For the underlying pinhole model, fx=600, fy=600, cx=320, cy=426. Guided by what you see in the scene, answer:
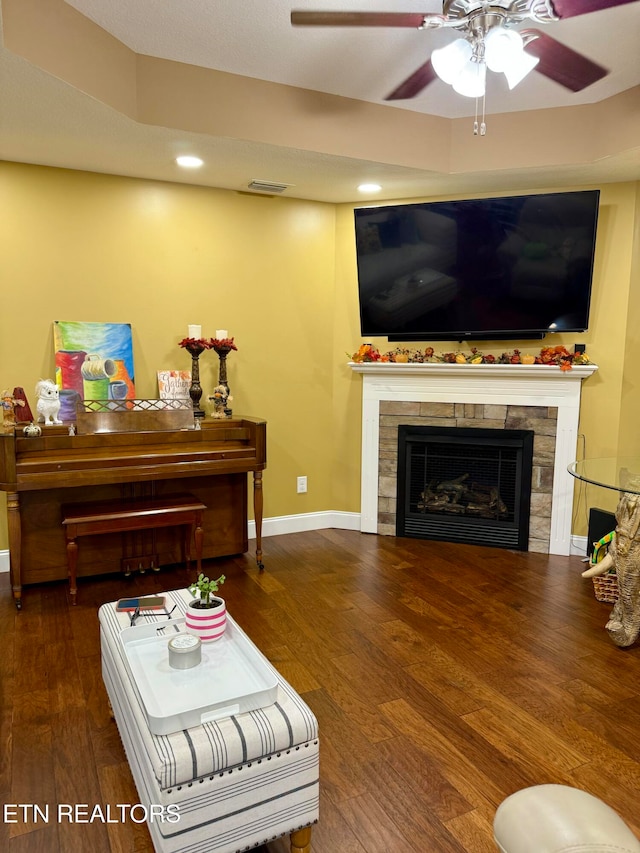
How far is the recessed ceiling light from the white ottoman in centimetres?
292

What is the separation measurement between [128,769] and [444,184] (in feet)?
12.1

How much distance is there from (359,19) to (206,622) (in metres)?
2.03

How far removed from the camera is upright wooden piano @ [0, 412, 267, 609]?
3.18 meters

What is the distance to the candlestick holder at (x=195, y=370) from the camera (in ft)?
12.8

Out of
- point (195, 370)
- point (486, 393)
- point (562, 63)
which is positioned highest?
point (562, 63)

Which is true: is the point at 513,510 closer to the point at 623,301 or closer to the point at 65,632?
the point at 623,301

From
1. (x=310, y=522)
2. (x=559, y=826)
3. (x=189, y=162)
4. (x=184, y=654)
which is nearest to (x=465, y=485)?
(x=310, y=522)

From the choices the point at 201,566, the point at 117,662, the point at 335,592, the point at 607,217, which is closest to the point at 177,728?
the point at 117,662

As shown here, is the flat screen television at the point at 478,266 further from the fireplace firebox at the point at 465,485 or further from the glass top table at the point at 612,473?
the glass top table at the point at 612,473

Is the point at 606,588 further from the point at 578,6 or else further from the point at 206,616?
the point at 578,6

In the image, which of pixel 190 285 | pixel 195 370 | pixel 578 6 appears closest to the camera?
pixel 578 6

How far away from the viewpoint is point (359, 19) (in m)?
1.98

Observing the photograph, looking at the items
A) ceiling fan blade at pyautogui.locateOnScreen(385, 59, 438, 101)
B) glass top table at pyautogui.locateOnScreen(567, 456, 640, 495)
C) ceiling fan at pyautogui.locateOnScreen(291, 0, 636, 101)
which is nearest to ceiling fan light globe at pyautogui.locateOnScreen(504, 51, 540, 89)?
ceiling fan at pyautogui.locateOnScreen(291, 0, 636, 101)

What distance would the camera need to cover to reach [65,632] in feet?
9.66
